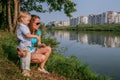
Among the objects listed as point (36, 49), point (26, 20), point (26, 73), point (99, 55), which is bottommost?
point (99, 55)

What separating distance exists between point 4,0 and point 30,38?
23241 millimetres

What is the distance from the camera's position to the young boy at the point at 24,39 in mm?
9666

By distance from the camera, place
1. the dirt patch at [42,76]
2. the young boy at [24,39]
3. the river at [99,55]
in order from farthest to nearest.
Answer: the river at [99,55]
the dirt patch at [42,76]
the young boy at [24,39]

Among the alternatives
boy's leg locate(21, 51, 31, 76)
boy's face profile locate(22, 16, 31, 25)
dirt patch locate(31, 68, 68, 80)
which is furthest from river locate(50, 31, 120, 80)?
boy's face profile locate(22, 16, 31, 25)

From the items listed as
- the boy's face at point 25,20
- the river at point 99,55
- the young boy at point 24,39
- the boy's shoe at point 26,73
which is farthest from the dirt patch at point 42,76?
the river at point 99,55

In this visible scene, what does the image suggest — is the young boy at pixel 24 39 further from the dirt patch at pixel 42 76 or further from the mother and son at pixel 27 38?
the dirt patch at pixel 42 76

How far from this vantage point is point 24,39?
9.81 m

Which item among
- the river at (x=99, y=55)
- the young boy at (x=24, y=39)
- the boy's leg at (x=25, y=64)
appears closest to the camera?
the young boy at (x=24, y=39)

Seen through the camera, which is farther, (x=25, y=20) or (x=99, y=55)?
(x=99, y=55)

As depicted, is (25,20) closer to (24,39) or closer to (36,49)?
(24,39)

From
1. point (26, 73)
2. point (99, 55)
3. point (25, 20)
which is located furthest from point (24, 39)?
point (99, 55)

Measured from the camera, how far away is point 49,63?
1228 cm

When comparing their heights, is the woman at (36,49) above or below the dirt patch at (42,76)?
above

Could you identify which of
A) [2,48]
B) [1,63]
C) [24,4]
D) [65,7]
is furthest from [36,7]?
[1,63]
